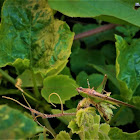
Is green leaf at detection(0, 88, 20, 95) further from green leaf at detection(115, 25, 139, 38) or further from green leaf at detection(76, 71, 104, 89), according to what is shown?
green leaf at detection(115, 25, 139, 38)

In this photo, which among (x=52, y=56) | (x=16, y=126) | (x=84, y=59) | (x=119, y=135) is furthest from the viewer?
(x=84, y=59)

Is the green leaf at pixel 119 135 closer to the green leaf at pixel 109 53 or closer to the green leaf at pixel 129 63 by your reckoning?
the green leaf at pixel 129 63

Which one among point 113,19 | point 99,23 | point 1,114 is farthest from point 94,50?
point 1,114

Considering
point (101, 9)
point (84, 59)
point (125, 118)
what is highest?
point (101, 9)

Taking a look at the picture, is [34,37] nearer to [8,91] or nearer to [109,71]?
[8,91]

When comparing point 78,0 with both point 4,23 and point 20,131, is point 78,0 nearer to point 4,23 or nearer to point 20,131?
point 4,23

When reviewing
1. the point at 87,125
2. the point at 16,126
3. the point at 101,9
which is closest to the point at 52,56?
the point at 101,9

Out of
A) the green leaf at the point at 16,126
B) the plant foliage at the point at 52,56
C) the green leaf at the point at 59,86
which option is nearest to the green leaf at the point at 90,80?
the plant foliage at the point at 52,56
